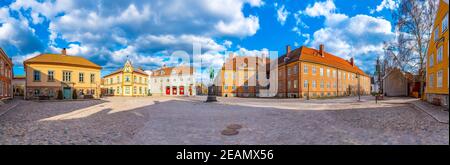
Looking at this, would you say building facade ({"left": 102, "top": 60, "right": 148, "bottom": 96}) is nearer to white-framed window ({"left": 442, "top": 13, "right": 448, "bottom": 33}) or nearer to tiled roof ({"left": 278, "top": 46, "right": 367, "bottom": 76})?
tiled roof ({"left": 278, "top": 46, "right": 367, "bottom": 76})

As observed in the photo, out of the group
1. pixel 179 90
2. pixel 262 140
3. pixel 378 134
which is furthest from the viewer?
pixel 179 90

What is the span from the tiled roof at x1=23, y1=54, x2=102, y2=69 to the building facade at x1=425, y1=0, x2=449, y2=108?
1923 inches

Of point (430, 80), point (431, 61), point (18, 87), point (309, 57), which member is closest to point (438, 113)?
point (430, 80)

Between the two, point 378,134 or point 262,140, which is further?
point 378,134

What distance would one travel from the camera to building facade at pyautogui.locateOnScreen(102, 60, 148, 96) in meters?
49.3

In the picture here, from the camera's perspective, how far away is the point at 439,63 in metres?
16.0

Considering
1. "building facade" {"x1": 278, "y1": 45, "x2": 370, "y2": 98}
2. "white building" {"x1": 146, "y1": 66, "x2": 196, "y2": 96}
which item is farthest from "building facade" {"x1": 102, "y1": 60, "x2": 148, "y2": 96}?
"building facade" {"x1": 278, "y1": 45, "x2": 370, "y2": 98}

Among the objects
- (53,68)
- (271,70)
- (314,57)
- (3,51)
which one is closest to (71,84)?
(53,68)

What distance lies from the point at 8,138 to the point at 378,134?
1301cm

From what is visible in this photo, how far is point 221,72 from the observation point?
47375 mm

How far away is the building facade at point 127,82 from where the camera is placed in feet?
162

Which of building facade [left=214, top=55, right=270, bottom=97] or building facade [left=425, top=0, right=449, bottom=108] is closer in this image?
building facade [left=425, top=0, right=449, bottom=108]
